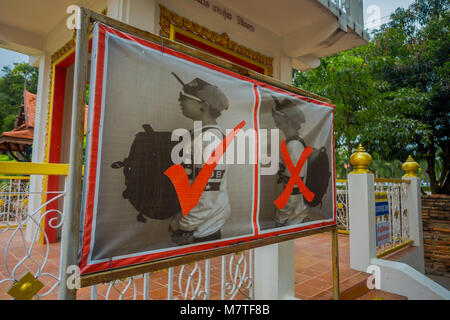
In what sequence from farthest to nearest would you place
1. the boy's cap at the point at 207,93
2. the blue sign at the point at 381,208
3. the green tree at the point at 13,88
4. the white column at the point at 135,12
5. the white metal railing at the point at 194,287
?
the green tree at the point at 13,88 < the blue sign at the point at 381,208 < the white column at the point at 135,12 < the white metal railing at the point at 194,287 < the boy's cap at the point at 207,93

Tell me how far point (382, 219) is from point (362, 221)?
0.74m

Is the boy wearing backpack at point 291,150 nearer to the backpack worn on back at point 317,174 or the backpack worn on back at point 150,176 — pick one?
the backpack worn on back at point 317,174

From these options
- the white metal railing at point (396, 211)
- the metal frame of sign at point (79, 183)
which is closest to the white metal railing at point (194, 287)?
the metal frame of sign at point (79, 183)

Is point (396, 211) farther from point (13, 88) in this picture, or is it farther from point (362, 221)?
point (13, 88)

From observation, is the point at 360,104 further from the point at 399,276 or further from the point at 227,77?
the point at 227,77

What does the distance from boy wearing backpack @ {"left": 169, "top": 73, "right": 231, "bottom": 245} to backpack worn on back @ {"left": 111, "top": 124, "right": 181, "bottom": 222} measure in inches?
4.0

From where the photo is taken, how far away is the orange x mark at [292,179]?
2.16 m

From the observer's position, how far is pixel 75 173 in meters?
1.18

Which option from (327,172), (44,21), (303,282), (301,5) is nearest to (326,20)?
(301,5)

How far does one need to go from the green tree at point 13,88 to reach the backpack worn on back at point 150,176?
811 inches

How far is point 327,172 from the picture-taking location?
2.65 meters

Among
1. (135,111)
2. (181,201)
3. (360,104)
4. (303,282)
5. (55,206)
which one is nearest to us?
(135,111)

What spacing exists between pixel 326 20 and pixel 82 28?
3685 mm

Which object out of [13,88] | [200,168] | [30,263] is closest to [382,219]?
[200,168]
